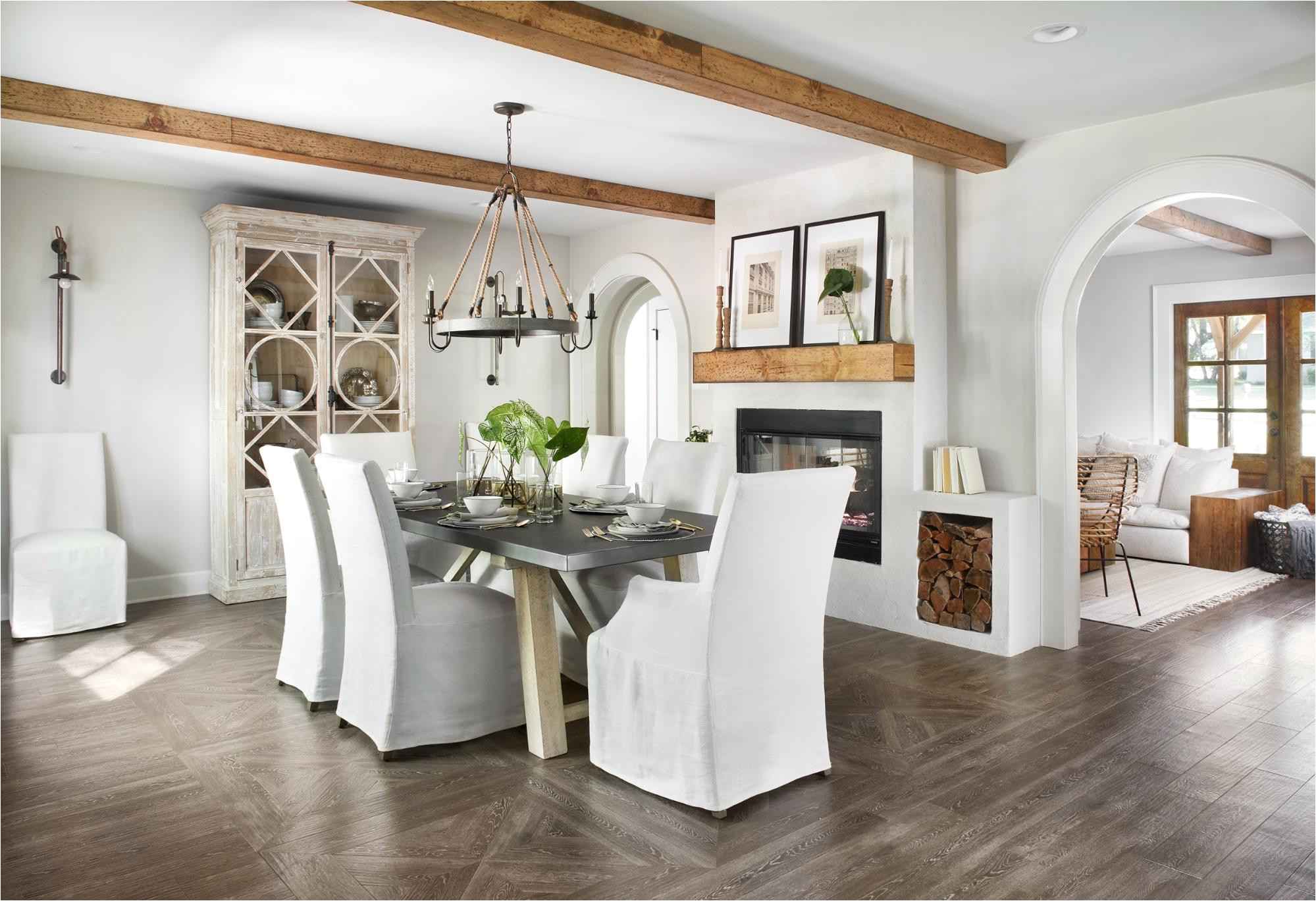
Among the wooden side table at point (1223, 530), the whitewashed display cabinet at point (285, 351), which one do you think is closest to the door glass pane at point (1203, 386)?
the wooden side table at point (1223, 530)

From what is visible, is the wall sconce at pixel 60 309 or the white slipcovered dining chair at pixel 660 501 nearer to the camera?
the white slipcovered dining chair at pixel 660 501

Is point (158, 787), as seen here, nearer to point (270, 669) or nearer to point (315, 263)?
point (270, 669)

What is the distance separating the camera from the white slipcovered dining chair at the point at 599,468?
461cm

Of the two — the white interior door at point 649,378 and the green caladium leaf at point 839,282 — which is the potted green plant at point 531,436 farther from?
the white interior door at point 649,378

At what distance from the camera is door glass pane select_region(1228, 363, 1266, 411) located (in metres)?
7.38

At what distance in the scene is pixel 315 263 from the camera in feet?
18.2

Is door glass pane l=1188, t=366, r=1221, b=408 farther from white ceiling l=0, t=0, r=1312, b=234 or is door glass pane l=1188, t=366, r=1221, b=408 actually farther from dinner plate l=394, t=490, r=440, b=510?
dinner plate l=394, t=490, r=440, b=510

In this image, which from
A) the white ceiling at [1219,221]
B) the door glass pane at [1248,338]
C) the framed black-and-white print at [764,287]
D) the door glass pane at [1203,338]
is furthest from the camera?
the door glass pane at [1203,338]

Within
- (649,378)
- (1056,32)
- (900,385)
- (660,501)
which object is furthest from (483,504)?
(649,378)

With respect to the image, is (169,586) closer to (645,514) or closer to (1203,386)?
(645,514)

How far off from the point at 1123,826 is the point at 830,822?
0.79 meters

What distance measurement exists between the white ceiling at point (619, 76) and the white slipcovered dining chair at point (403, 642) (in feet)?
4.79

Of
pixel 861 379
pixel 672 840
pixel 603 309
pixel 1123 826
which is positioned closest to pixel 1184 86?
pixel 861 379

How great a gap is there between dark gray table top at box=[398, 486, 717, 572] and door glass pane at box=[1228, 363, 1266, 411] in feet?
A: 19.5
